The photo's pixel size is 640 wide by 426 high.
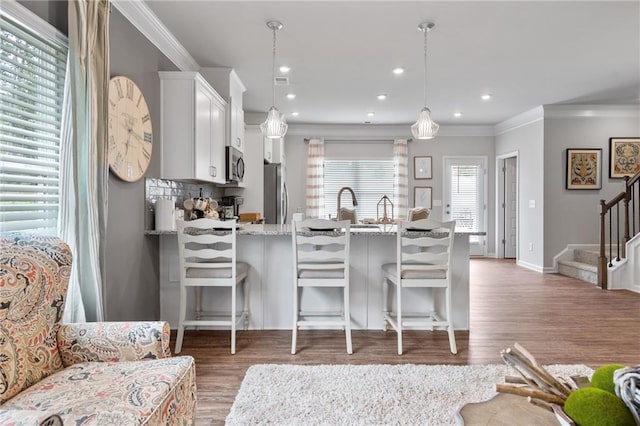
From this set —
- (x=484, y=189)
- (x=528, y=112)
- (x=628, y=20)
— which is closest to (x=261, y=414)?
(x=628, y=20)

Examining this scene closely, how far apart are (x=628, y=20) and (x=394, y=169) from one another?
467 cm

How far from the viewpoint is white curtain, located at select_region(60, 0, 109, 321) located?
2090 mm

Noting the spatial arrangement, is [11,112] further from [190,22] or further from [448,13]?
[448,13]

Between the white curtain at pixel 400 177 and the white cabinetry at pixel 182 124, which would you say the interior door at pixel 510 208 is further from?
the white cabinetry at pixel 182 124

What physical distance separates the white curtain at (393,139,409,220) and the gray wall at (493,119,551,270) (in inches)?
77.1

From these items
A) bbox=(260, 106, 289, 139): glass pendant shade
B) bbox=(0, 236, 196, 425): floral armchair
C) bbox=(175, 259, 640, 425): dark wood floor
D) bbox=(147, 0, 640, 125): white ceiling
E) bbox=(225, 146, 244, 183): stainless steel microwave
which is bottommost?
bbox=(175, 259, 640, 425): dark wood floor

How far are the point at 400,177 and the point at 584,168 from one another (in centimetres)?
304

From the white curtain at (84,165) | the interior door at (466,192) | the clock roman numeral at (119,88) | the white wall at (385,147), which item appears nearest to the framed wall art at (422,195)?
the white wall at (385,147)

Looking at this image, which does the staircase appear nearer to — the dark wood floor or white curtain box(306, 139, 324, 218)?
the dark wood floor

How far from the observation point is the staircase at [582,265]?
213 inches

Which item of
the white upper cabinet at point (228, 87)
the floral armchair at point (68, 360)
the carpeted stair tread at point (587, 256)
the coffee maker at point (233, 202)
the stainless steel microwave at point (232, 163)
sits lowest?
the carpeted stair tread at point (587, 256)

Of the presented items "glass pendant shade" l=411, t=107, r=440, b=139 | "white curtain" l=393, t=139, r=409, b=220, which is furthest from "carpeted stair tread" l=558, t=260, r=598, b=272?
"glass pendant shade" l=411, t=107, r=440, b=139

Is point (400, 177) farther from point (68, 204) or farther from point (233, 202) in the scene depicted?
point (68, 204)

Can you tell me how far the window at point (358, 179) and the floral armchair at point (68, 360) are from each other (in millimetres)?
6263
